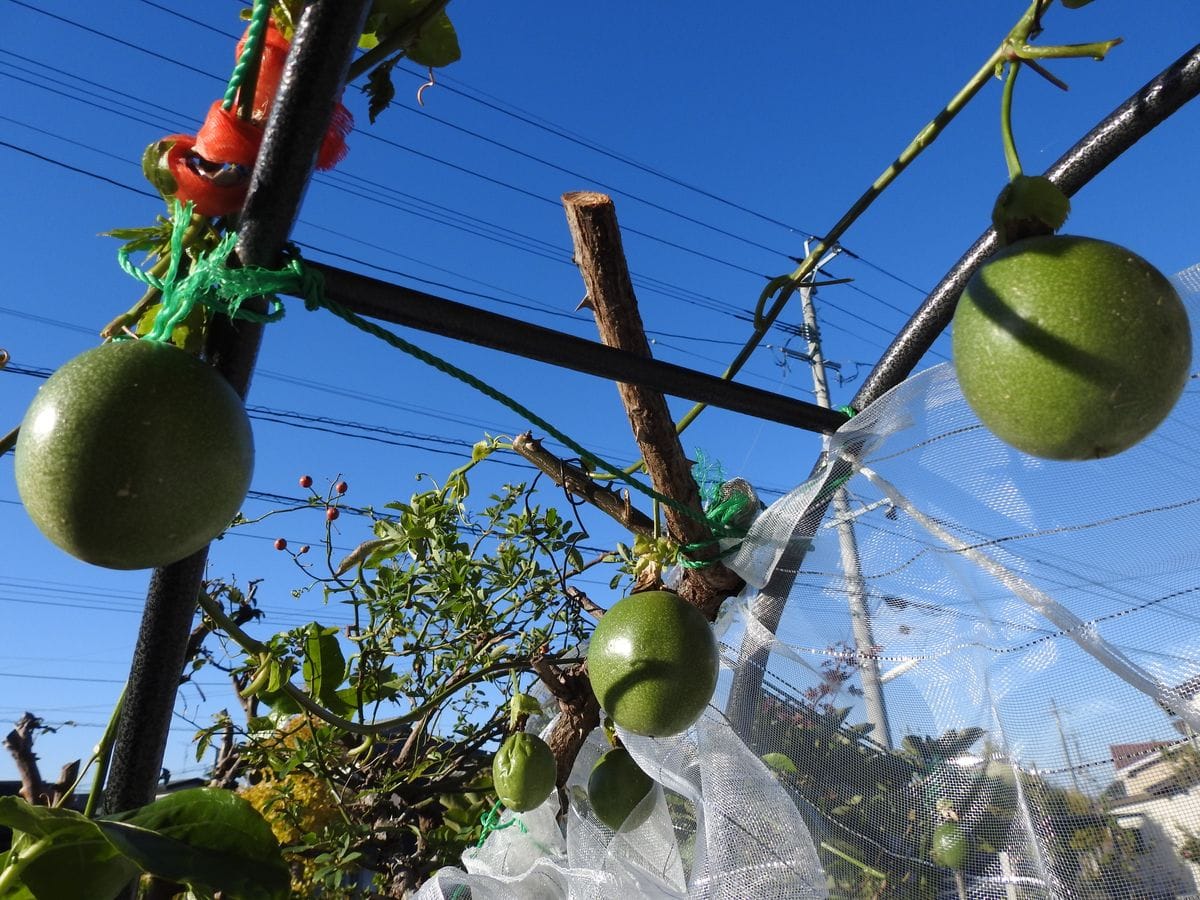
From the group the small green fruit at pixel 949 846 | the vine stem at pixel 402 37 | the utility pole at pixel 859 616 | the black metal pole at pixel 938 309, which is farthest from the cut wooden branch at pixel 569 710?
the vine stem at pixel 402 37

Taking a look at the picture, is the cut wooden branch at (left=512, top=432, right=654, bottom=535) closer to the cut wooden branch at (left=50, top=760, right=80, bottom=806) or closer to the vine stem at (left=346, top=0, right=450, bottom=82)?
the vine stem at (left=346, top=0, right=450, bottom=82)

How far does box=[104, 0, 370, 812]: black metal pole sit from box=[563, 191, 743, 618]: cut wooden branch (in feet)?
1.37

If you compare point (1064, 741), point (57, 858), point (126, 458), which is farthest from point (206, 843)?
point (1064, 741)

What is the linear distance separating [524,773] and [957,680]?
76 centimetres

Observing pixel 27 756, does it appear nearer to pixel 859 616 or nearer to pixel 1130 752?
pixel 859 616

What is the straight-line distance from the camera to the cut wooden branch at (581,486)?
4.45 feet

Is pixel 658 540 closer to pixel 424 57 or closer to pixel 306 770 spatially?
pixel 424 57

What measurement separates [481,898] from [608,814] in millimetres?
321

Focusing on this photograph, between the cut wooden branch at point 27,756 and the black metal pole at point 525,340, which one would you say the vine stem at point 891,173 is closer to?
the black metal pole at point 525,340

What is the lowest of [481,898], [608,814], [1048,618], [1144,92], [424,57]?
[481,898]

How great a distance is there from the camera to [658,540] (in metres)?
1.26

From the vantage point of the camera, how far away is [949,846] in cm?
100

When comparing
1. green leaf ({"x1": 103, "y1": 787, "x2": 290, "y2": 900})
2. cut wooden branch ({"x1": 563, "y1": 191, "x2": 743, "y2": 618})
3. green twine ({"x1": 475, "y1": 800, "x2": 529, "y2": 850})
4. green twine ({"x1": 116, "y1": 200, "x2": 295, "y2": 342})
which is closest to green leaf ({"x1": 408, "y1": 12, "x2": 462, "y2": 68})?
cut wooden branch ({"x1": 563, "y1": 191, "x2": 743, "y2": 618})

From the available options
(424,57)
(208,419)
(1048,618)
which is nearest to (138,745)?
(208,419)
